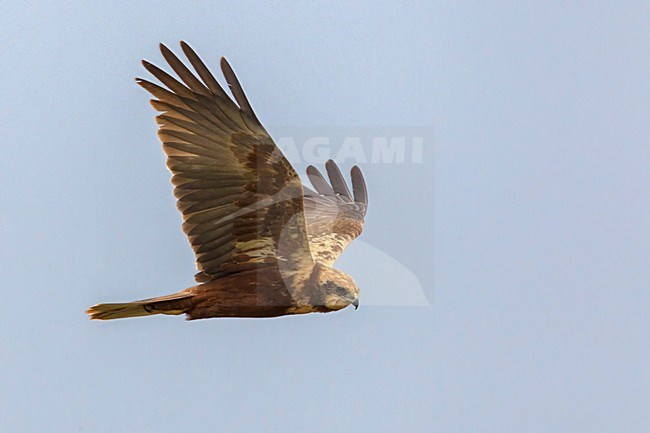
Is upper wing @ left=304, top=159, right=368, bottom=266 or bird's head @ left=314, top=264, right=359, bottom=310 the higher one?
upper wing @ left=304, top=159, right=368, bottom=266

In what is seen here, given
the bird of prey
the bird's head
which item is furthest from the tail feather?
the bird's head

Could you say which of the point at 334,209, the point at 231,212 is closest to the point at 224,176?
the point at 231,212

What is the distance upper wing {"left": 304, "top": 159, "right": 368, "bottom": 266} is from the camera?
39.8 ft

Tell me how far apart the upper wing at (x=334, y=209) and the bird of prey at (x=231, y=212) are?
5.46 feet

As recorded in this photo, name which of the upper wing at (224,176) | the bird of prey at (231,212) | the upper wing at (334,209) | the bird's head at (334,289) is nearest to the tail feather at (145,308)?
the bird of prey at (231,212)

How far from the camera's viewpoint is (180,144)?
9.80 metres

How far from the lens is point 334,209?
13.0 metres

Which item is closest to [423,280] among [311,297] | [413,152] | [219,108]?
[413,152]

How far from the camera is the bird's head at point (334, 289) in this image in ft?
33.0

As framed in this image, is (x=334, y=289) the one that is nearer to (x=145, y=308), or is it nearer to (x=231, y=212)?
(x=231, y=212)

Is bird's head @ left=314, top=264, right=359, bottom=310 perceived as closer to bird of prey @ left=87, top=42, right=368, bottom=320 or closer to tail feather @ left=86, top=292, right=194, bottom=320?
bird of prey @ left=87, top=42, right=368, bottom=320

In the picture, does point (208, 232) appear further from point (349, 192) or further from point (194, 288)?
point (349, 192)

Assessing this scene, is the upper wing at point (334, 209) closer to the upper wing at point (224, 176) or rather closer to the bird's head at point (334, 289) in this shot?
the bird's head at point (334, 289)

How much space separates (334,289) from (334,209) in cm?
299
